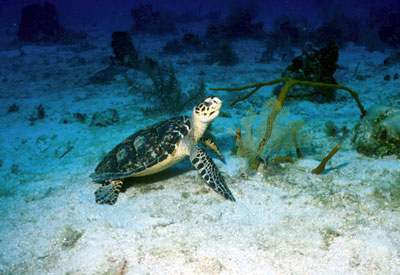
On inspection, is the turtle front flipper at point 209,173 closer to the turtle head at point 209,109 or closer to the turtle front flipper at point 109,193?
the turtle head at point 209,109

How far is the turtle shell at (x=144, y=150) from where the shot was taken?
3027 mm

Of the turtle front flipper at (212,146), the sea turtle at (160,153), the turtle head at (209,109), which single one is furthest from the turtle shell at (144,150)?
the turtle front flipper at (212,146)

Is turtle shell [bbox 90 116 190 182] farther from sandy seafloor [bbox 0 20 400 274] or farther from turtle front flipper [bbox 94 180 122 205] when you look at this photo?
sandy seafloor [bbox 0 20 400 274]

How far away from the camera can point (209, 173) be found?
2807 mm

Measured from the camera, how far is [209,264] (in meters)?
1.82

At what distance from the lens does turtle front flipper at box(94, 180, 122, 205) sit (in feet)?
9.37

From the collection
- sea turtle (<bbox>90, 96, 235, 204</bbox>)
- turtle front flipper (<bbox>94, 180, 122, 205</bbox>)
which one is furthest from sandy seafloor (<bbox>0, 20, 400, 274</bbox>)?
sea turtle (<bbox>90, 96, 235, 204</bbox>)

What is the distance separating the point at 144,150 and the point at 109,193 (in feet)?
2.26

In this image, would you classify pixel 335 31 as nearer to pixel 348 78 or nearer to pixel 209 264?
pixel 348 78

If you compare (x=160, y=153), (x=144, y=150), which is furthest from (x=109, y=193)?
(x=160, y=153)

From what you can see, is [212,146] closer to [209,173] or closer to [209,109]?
[209,109]

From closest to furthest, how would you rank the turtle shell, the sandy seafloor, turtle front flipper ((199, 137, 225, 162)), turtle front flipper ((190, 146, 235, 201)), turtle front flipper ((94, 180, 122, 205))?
the sandy seafloor, turtle front flipper ((190, 146, 235, 201)), turtle front flipper ((94, 180, 122, 205)), the turtle shell, turtle front flipper ((199, 137, 225, 162))

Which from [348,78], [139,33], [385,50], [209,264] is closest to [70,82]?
[209,264]

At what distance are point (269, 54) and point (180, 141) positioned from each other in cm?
1118
